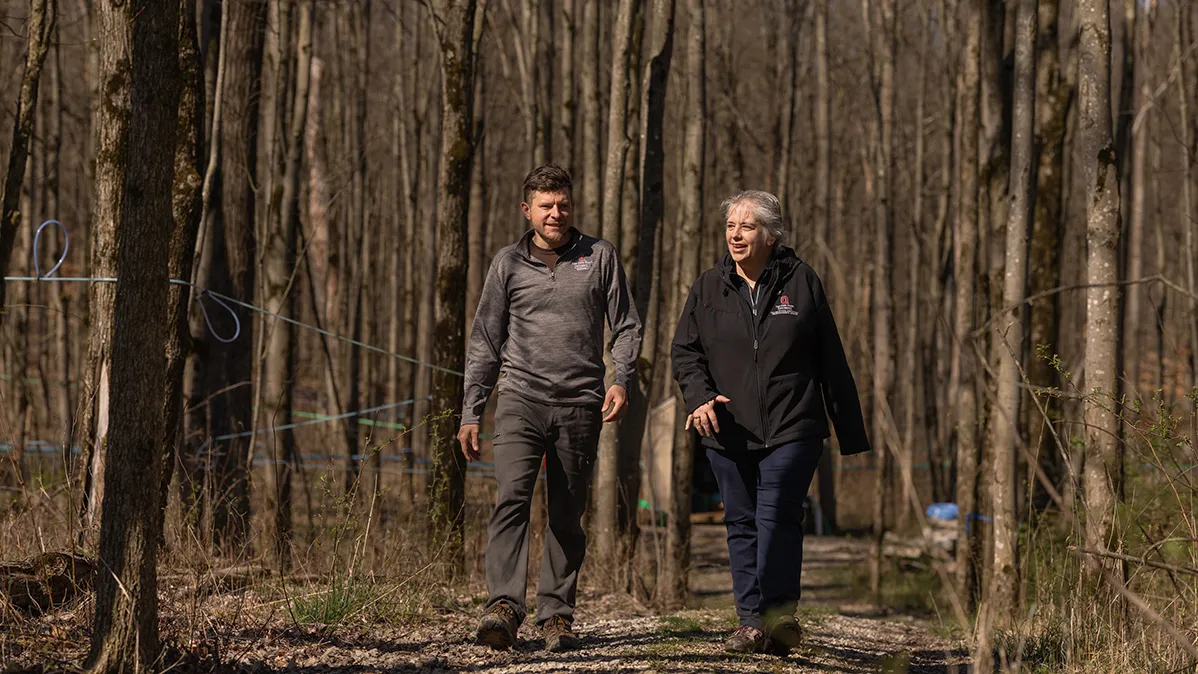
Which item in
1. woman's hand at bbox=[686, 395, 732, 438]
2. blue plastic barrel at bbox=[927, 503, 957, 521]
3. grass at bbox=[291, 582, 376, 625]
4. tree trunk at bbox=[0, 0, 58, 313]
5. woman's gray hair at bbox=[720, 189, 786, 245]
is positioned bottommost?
blue plastic barrel at bbox=[927, 503, 957, 521]

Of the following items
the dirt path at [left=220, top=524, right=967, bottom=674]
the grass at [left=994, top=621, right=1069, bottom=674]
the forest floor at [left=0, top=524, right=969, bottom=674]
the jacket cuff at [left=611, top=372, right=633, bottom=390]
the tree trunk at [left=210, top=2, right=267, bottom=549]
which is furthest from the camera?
the tree trunk at [left=210, top=2, right=267, bottom=549]

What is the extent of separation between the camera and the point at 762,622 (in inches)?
197

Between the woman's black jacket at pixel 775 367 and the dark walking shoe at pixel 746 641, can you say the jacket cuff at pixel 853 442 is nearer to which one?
the woman's black jacket at pixel 775 367

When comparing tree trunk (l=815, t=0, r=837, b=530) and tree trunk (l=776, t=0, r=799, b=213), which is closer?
tree trunk (l=776, t=0, r=799, b=213)

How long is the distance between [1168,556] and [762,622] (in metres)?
2.53

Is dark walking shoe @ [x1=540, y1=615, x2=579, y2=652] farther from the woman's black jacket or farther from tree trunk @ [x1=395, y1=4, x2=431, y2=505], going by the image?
tree trunk @ [x1=395, y1=4, x2=431, y2=505]

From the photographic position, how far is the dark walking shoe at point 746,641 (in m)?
4.95

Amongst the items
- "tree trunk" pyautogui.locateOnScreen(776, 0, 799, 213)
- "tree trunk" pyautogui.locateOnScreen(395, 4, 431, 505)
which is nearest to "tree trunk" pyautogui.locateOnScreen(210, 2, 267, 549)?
"tree trunk" pyautogui.locateOnScreen(395, 4, 431, 505)

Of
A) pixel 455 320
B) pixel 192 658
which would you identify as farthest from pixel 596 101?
pixel 192 658

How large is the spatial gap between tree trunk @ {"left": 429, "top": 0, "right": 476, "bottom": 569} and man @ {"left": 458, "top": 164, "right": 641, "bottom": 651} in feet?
6.46

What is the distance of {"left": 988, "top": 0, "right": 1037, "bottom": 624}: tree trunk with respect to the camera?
266 inches

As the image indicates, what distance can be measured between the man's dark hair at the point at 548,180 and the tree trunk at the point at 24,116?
11.3 feet

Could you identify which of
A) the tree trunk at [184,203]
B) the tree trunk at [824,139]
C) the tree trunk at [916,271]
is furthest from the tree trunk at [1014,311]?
the tree trunk at [824,139]

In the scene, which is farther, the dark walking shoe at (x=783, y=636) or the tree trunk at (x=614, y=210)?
the tree trunk at (x=614, y=210)
